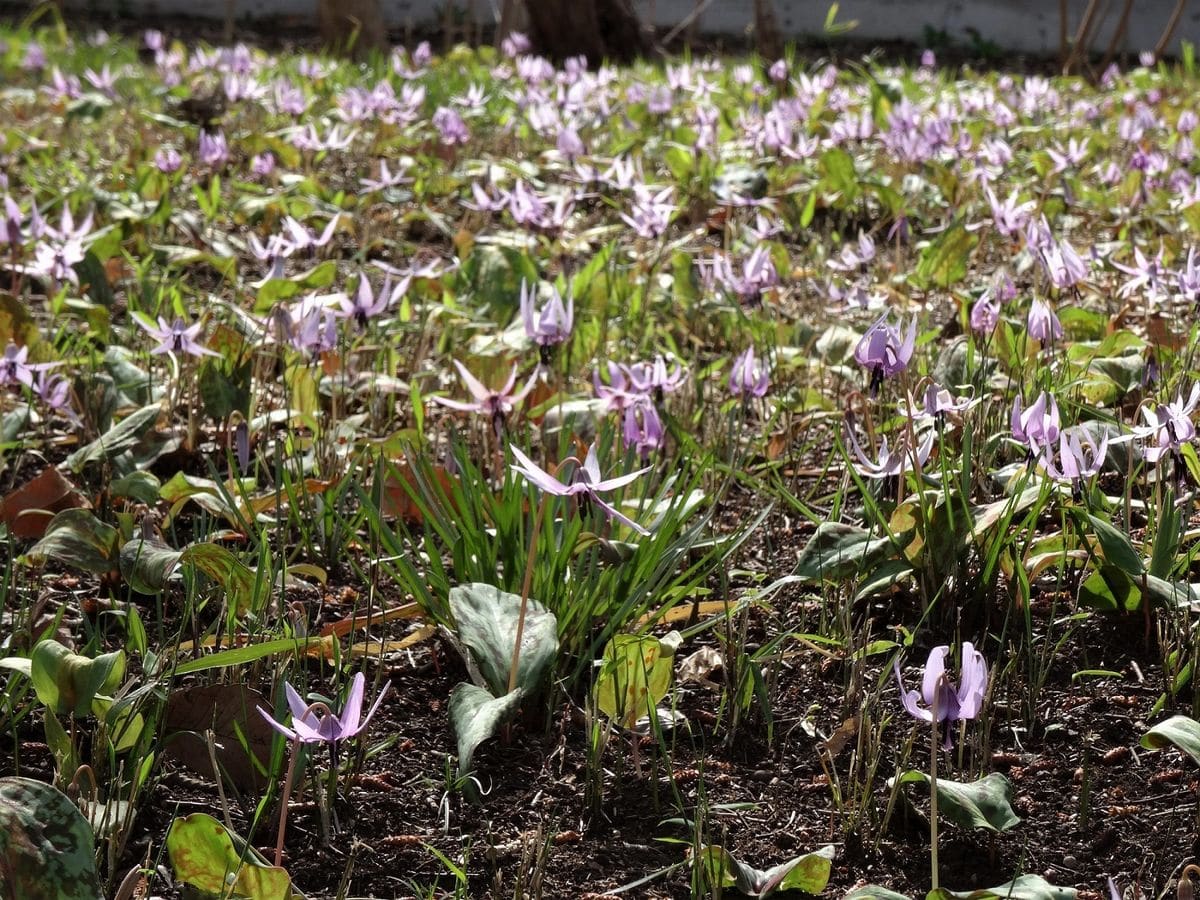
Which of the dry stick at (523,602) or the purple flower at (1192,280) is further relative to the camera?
the purple flower at (1192,280)

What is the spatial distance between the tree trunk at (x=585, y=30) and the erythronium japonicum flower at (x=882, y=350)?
7593mm

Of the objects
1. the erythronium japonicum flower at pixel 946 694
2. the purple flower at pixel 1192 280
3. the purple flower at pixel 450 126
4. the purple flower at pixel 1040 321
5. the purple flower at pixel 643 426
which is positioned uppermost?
the purple flower at pixel 450 126

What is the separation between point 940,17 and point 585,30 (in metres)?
5.06

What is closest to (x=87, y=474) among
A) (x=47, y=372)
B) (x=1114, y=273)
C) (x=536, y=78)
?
(x=47, y=372)

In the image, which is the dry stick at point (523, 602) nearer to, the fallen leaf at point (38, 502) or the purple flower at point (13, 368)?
the fallen leaf at point (38, 502)

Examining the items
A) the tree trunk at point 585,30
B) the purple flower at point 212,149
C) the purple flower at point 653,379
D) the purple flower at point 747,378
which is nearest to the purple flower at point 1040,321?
the purple flower at point 747,378

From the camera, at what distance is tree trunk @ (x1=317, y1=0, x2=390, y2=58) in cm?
1020

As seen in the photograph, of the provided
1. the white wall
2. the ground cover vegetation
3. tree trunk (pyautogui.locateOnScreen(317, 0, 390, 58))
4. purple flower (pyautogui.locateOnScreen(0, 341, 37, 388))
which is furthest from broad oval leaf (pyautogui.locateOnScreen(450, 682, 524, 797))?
the white wall

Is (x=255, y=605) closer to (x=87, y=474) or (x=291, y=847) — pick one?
(x=291, y=847)

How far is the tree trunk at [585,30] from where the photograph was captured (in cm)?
916

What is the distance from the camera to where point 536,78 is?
6414mm

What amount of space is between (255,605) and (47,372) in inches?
47.8

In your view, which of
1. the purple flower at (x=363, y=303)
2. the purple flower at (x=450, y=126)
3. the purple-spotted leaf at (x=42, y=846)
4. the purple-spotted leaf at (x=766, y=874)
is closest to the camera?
the purple-spotted leaf at (x=42, y=846)

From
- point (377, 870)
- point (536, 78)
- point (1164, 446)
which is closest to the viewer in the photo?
point (377, 870)
